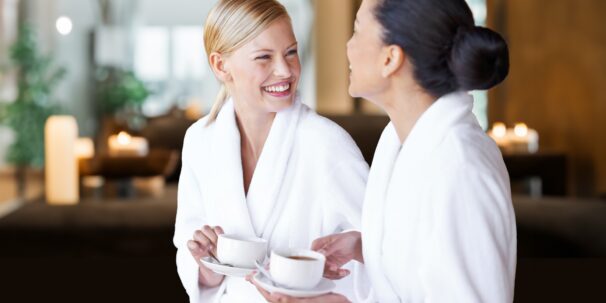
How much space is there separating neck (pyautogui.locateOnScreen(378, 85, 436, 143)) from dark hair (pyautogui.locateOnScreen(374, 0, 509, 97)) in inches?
1.3

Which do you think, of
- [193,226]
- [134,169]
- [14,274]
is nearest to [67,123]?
[134,169]

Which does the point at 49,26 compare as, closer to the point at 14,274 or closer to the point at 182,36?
the point at 182,36

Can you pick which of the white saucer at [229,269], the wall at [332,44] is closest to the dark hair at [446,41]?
the white saucer at [229,269]

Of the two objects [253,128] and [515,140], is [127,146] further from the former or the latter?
[253,128]

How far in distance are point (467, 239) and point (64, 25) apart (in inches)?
311

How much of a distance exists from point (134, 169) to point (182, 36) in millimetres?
5887

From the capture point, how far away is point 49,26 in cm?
817

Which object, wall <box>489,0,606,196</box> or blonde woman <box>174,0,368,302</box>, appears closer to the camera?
blonde woman <box>174,0,368,302</box>

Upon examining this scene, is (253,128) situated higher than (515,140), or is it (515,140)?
(253,128)

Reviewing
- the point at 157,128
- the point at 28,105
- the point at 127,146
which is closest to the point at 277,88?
the point at 127,146

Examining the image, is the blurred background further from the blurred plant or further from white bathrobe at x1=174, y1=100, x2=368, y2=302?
white bathrobe at x1=174, y1=100, x2=368, y2=302

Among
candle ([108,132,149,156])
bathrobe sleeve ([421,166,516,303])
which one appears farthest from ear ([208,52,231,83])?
candle ([108,132,149,156])

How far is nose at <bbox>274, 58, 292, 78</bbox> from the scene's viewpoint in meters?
1.04

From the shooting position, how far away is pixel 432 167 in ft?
3.16
